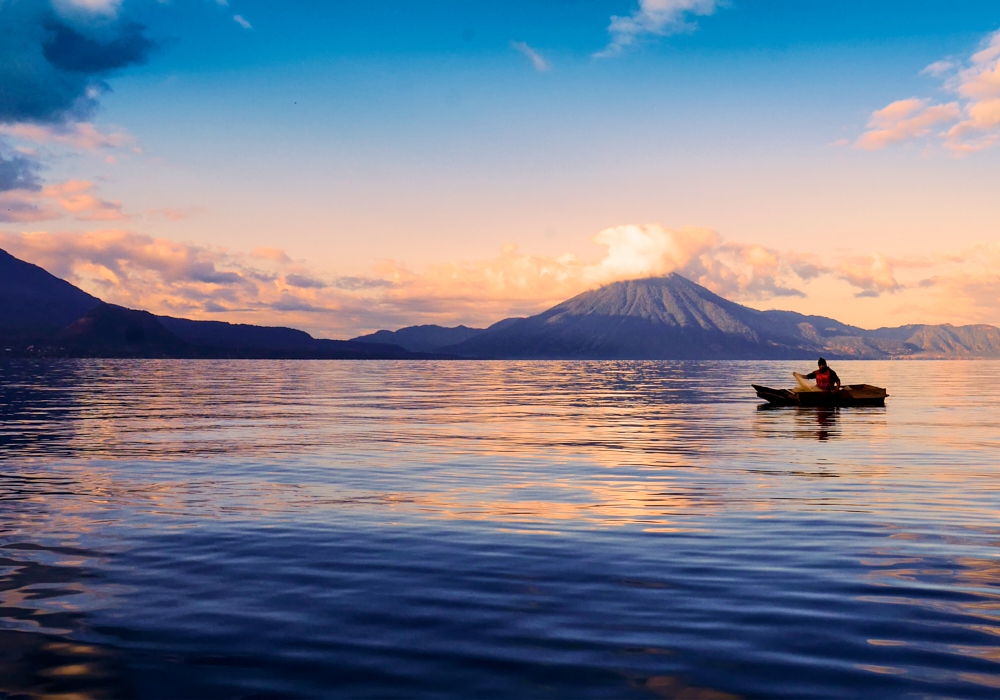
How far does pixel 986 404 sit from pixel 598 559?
5529 cm

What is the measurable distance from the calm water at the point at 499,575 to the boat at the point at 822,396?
24673mm

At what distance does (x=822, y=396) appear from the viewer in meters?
49.8

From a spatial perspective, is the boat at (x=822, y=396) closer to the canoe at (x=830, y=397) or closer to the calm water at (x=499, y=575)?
the canoe at (x=830, y=397)

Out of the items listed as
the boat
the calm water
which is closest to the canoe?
the boat

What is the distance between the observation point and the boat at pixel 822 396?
163 ft

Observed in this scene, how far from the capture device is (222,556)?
1203 centimetres

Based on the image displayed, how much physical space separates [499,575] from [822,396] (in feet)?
145

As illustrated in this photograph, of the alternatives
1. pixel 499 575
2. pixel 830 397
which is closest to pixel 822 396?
pixel 830 397

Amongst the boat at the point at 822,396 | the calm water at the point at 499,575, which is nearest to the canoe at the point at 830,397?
the boat at the point at 822,396

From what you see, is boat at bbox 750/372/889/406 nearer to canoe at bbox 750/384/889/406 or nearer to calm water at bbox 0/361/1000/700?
canoe at bbox 750/384/889/406

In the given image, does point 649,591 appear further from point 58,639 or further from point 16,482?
point 16,482

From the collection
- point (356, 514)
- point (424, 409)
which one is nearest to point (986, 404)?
point (424, 409)

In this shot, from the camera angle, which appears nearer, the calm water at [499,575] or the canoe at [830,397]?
the calm water at [499,575]

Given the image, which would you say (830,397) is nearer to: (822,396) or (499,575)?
(822,396)
